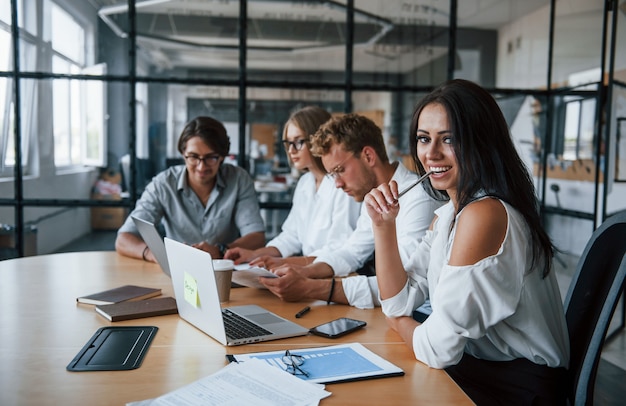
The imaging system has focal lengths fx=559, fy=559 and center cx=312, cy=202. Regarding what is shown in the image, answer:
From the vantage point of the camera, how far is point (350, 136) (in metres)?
2.13

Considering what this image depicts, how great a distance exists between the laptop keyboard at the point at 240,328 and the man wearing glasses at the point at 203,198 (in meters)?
1.21

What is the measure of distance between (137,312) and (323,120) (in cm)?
155

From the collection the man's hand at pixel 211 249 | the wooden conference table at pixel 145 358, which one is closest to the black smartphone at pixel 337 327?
the wooden conference table at pixel 145 358

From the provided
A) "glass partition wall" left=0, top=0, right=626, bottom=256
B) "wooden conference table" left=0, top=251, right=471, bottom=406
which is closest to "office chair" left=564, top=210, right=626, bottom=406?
"wooden conference table" left=0, top=251, right=471, bottom=406

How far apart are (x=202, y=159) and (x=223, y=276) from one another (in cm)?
114

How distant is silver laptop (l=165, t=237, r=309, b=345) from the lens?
125 centimetres

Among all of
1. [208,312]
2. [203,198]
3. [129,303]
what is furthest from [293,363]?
[203,198]

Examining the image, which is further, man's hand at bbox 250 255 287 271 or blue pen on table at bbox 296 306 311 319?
man's hand at bbox 250 255 287 271

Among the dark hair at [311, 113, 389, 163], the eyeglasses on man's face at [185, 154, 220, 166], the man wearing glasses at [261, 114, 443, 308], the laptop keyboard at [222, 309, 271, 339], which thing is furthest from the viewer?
the eyeglasses on man's face at [185, 154, 220, 166]

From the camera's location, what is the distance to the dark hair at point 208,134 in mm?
2709

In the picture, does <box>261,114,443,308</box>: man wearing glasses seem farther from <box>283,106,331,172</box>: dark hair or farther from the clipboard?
the clipboard

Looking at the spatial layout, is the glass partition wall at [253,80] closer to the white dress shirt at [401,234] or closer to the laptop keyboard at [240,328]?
the white dress shirt at [401,234]

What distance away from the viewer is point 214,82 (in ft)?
10.5

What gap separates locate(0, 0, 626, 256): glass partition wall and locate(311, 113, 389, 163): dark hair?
1.09 metres
